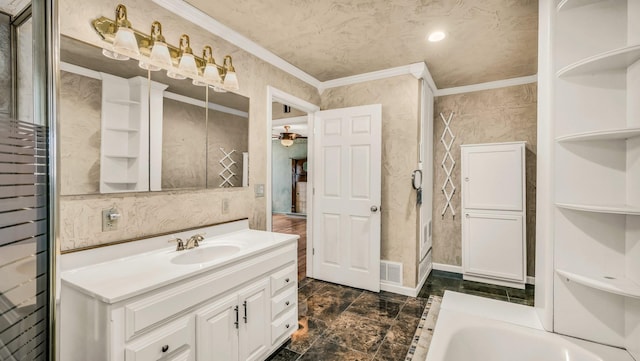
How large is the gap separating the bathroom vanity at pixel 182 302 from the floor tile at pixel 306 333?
120 millimetres

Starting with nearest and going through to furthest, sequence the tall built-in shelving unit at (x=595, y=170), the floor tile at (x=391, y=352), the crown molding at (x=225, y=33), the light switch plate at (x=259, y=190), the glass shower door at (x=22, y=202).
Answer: the glass shower door at (x=22, y=202)
the tall built-in shelving unit at (x=595, y=170)
the crown molding at (x=225, y=33)
the floor tile at (x=391, y=352)
the light switch plate at (x=259, y=190)

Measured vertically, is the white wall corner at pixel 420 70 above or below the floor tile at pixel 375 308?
above

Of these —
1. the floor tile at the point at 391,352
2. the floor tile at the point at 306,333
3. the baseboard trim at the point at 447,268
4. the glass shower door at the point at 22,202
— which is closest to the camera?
the glass shower door at the point at 22,202

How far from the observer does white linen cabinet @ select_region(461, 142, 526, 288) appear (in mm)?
3127

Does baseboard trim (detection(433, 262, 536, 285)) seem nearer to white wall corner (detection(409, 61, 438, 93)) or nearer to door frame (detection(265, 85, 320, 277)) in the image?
door frame (detection(265, 85, 320, 277))

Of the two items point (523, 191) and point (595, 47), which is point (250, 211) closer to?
point (595, 47)

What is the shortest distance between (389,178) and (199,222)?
1978 millimetres

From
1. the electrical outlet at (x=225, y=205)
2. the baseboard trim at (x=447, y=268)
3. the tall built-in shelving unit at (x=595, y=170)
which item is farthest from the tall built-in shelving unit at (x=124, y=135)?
the baseboard trim at (x=447, y=268)

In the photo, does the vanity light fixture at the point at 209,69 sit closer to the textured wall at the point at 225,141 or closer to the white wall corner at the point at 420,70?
the textured wall at the point at 225,141

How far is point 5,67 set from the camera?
67 centimetres

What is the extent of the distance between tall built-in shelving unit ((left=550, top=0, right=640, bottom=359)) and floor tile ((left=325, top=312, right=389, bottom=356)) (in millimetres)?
1172


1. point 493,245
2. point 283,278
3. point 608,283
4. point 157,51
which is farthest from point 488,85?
point 157,51

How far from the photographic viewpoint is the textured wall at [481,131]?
10.9 ft

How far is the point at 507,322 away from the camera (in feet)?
5.30
